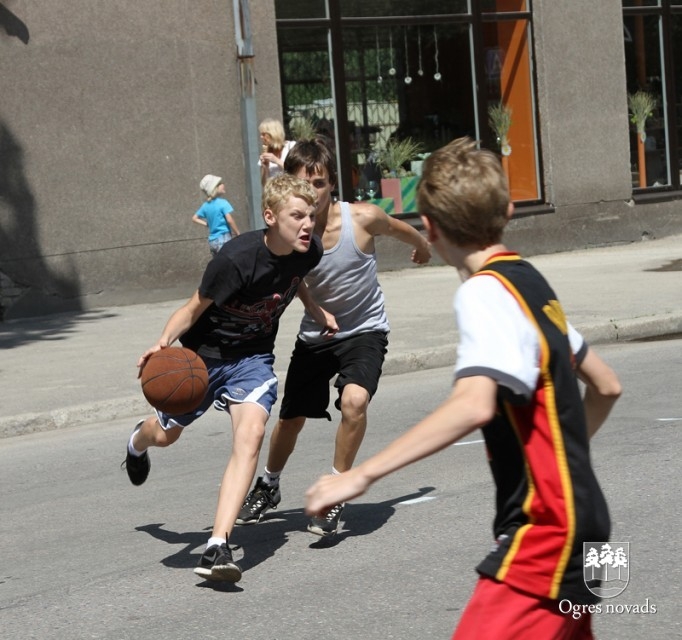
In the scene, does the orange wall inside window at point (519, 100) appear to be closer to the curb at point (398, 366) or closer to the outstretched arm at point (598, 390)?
the curb at point (398, 366)

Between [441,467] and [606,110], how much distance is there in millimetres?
13406

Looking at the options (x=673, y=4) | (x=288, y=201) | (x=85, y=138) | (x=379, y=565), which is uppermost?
(x=673, y=4)

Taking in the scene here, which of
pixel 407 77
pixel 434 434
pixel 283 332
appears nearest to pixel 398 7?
pixel 407 77

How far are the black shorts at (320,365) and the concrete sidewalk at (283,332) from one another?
11.6 ft

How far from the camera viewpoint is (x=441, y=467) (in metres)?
7.42

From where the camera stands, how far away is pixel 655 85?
2077cm

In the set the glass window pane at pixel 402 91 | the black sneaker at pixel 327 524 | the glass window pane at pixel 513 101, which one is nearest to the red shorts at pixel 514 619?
the black sneaker at pixel 327 524

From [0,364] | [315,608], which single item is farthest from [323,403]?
[0,364]

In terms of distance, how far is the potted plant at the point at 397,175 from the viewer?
18.1 m

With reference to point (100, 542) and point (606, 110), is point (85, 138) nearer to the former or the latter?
point (606, 110)

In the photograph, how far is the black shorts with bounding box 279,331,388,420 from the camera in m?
6.35

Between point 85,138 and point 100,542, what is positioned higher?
point 85,138

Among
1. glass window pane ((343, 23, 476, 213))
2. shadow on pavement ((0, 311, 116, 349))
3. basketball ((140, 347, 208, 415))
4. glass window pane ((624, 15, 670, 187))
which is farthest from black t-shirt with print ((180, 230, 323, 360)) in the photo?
glass window pane ((624, 15, 670, 187))

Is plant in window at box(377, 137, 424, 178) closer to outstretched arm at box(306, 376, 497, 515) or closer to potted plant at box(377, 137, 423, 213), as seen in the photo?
potted plant at box(377, 137, 423, 213)
